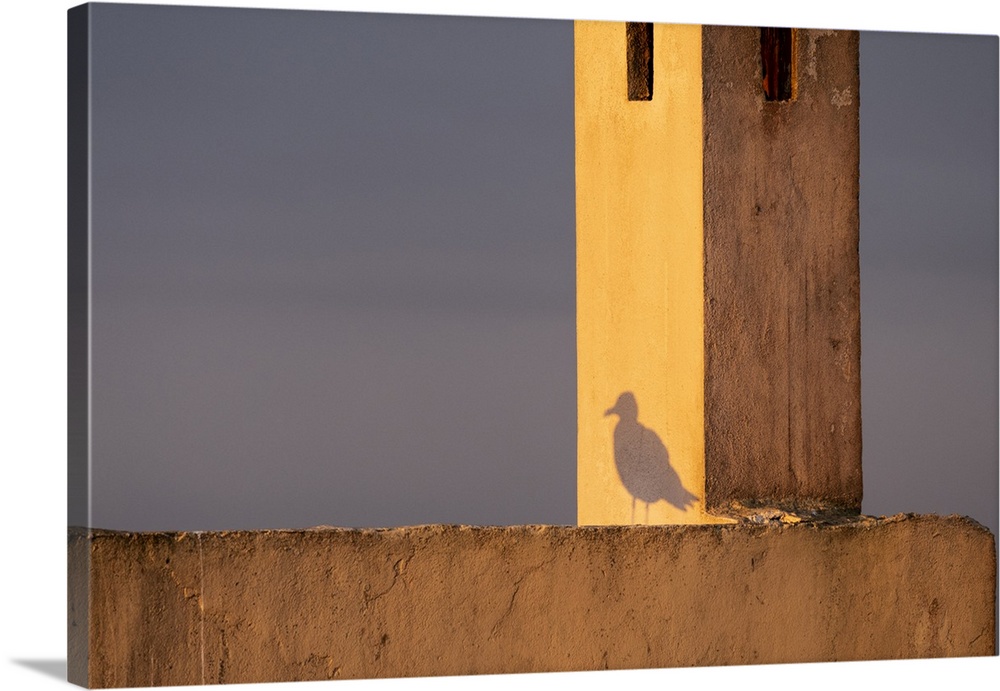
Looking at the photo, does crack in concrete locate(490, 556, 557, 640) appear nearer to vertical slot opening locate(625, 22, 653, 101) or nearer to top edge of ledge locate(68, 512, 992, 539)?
top edge of ledge locate(68, 512, 992, 539)

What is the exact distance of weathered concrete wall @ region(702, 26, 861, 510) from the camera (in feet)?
18.4

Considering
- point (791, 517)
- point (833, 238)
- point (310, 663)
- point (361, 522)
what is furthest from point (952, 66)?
point (310, 663)

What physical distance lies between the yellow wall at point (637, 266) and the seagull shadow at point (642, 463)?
0.06ft

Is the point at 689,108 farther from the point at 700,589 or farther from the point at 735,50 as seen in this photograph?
the point at 700,589

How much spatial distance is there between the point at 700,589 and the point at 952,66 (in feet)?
6.18

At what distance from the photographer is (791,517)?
562 cm

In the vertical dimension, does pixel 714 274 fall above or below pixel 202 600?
above

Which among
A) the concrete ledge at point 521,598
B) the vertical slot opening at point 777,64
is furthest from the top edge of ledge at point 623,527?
the vertical slot opening at point 777,64

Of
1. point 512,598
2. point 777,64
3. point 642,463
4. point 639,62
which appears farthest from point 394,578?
point 777,64

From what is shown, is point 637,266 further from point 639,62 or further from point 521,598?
point 521,598

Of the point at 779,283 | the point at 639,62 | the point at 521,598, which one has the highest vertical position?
the point at 639,62

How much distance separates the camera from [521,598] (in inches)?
212

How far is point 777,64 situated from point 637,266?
795 millimetres

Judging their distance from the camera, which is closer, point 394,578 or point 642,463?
point 394,578
